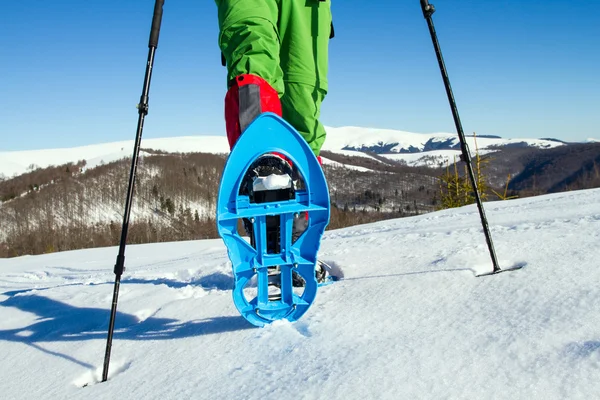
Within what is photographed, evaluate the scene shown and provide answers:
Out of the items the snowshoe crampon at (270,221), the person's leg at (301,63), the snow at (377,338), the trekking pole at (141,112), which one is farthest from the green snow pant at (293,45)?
the snow at (377,338)

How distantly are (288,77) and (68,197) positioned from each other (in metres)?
125

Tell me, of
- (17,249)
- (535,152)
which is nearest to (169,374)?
(17,249)

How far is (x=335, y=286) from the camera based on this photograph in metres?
2.44

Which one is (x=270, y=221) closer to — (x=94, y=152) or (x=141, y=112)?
(x=141, y=112)

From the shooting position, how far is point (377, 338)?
1581 millimetres

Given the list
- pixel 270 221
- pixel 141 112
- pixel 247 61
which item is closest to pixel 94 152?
pixel 141 112

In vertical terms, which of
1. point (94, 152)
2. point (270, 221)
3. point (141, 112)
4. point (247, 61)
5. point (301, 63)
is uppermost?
point (94, 152)

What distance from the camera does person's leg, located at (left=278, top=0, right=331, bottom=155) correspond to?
2896 millimetres

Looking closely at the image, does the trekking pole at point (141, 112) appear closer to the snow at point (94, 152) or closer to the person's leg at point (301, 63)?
the person's leg at point (301, 63)

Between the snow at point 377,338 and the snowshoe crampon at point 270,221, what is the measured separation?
0.12 metres

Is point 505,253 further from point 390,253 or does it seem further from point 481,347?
point 481,347

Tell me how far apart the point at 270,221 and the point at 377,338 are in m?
0.75

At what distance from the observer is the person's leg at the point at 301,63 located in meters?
2.90

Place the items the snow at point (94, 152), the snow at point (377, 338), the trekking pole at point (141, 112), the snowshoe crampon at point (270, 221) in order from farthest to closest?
the snow at point (94, 152) < the trekking pole at point (141, 112) < the snowshoe crampon at point (270, 221) < the snow at point (377, 338)
